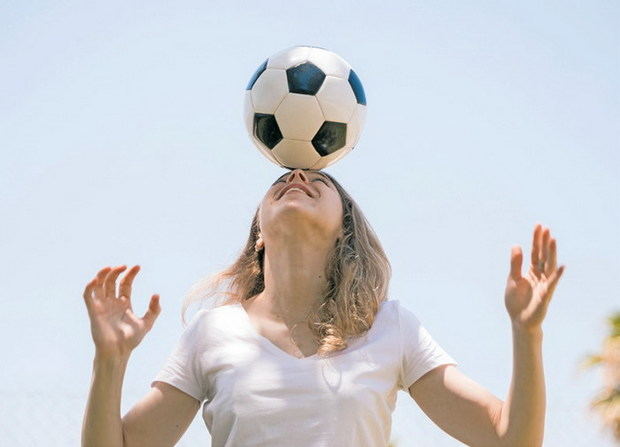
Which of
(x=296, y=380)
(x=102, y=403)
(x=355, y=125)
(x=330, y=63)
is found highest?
(x=330, y=63)

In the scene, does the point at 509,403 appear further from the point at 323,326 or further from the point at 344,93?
the point at 344,93

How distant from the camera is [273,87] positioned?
5.45 m

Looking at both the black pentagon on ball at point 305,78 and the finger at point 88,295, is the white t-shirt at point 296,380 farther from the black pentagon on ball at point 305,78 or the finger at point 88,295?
the black pentagon on ball at point 305,78

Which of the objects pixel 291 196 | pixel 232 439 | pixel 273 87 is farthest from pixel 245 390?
→ pixel 273 87

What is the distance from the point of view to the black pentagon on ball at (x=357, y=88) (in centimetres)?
557

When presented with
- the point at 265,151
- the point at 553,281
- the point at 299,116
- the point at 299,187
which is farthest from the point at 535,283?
the point at 265,151

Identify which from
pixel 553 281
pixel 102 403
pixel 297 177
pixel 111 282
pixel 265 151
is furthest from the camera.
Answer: pixel 265 151

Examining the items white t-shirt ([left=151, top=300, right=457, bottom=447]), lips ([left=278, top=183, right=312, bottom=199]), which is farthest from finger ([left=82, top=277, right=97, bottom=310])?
lips ([left=278, top=183, right=312, bottom=199])

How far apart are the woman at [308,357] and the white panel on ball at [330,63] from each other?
0.48m

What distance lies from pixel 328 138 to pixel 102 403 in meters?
1.42

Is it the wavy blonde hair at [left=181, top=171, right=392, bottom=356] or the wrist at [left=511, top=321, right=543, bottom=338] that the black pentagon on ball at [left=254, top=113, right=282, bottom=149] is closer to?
the wavy blonde hair at [left=181, top=171, right=392, bottom=356]

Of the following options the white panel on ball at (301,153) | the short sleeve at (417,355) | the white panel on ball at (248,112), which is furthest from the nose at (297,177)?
the short sleeve at (417,355)

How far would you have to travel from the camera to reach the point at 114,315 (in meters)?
4.74

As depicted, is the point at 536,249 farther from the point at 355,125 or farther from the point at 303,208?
the point at 355,125
